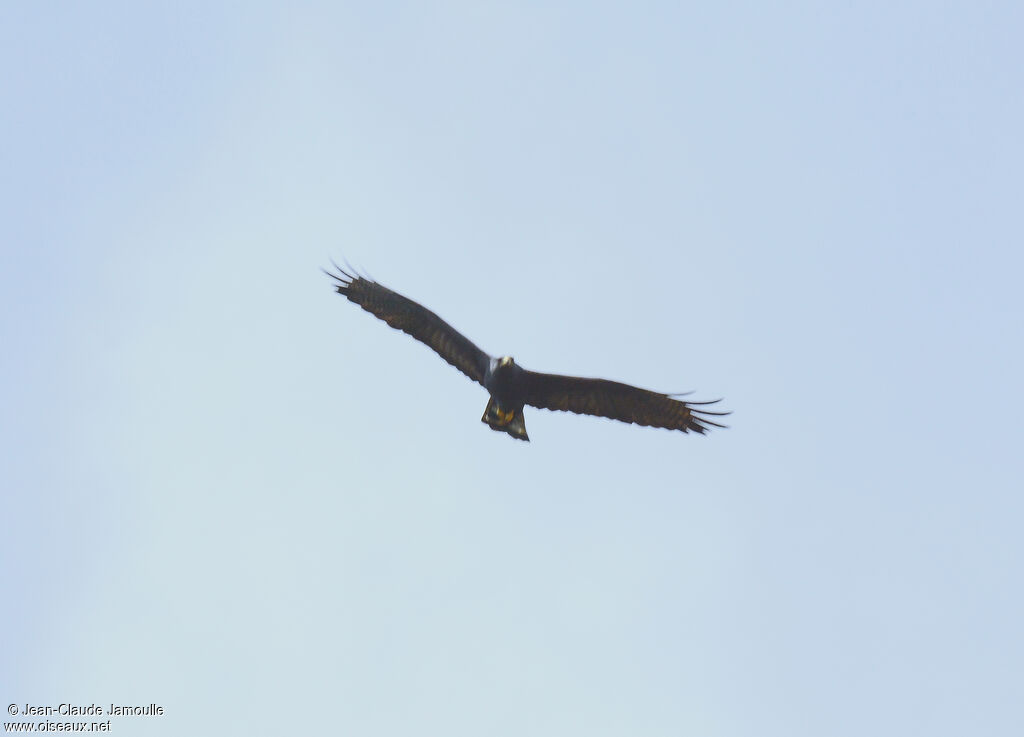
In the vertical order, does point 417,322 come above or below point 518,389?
above

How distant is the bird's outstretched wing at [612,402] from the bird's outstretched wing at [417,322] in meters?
0.88

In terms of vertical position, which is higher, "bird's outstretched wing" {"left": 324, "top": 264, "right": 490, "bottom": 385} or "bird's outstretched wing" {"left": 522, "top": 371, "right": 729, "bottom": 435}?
"bird's outstretched wing" {"left": 324, "top": 264, "right": 490, "bottom": 385}

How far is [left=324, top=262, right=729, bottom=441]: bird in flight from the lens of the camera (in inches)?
549

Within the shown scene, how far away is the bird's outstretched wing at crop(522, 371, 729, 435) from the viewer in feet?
46.2

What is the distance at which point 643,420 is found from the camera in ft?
47.2

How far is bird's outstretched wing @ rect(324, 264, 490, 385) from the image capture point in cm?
1438

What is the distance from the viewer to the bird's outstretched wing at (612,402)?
1409cm

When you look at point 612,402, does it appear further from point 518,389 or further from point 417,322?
point 417,322

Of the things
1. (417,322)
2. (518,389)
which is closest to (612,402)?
(518,389)

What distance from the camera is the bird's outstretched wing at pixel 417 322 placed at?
A: 14.4 m

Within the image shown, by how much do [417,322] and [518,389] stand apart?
192cm

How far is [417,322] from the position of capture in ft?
47.9

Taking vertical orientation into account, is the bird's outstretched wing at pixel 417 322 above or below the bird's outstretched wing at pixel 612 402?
above

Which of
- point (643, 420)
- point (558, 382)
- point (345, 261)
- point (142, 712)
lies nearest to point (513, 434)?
point (558, 382)
